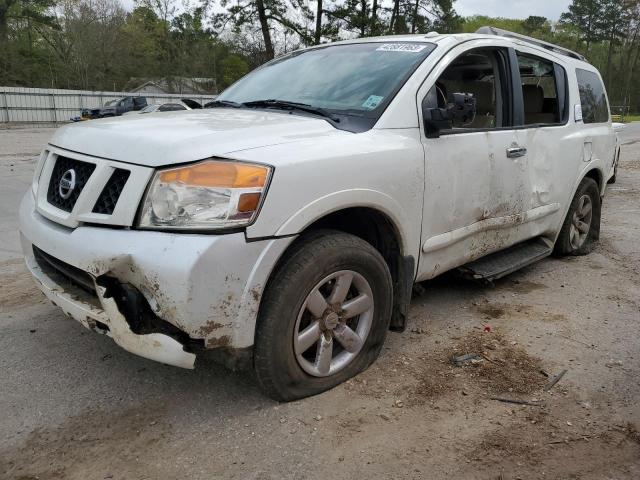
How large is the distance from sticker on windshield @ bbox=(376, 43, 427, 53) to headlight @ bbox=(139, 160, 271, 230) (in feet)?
5.38

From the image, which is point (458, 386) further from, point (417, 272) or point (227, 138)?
point (227, 138)

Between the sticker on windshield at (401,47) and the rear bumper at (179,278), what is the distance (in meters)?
1.73

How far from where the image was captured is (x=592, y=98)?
17.0ft

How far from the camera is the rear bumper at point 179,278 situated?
7.35ft

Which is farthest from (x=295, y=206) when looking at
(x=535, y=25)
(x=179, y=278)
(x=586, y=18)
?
(x=535, y=25)

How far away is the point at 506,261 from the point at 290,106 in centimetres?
194

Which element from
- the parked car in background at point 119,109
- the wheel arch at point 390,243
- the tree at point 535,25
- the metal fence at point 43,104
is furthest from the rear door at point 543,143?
the tree at point 535,25

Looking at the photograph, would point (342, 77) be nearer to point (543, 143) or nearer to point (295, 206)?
point (295, 206)

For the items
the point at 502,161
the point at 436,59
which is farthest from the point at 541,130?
the point at 436,59

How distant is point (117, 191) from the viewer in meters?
2.47

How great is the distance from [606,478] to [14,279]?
164 inches

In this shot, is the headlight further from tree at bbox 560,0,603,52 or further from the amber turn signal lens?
tree at bbox 560,0,603,52

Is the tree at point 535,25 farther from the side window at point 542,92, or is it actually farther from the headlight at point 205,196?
the headlight at point 205,196

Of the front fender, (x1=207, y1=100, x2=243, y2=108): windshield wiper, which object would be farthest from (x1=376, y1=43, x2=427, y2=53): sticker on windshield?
the front fender
